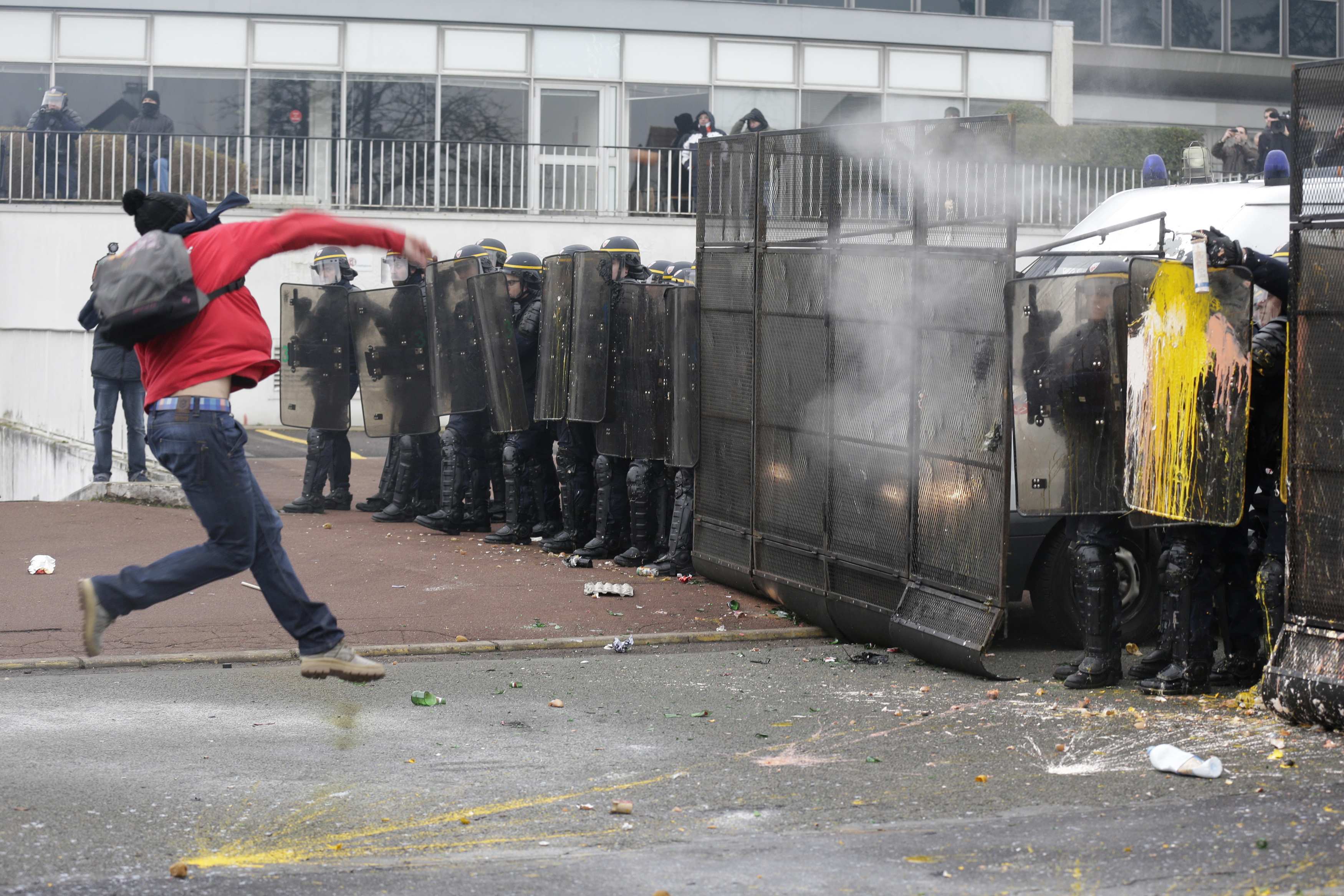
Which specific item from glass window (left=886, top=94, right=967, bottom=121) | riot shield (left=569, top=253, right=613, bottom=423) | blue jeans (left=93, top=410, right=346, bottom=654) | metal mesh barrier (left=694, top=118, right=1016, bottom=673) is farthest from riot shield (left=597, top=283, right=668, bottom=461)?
glass window (left=886, top=94, right=967, bottom=121)

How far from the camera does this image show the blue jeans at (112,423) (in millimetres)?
13320

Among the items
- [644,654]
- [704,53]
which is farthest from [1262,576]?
[704,53]

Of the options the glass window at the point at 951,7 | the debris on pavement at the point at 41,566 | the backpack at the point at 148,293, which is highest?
the glass window at the point at 951,7

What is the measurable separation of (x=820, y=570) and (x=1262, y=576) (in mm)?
2483

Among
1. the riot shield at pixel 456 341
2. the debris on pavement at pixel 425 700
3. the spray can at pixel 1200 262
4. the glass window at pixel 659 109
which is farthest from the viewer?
the glass window at pixel 659 109

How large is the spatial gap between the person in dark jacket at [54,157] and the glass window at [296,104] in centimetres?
281

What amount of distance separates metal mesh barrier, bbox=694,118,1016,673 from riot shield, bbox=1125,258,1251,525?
0.59 meters

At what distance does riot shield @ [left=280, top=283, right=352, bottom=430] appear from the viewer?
13109 mm

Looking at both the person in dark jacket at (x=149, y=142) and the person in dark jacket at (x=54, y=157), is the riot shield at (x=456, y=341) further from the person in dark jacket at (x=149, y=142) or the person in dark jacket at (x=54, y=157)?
the person in dark jacket at (x=54, y=157)

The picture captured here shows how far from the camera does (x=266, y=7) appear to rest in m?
24.2

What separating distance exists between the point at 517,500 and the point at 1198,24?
24.2m

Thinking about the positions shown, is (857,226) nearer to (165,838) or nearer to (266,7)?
(165,838)

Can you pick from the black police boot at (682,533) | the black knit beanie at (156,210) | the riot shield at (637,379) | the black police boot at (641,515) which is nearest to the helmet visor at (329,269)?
the riot shield at (637,379)

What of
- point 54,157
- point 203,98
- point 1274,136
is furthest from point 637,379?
point 203,98
